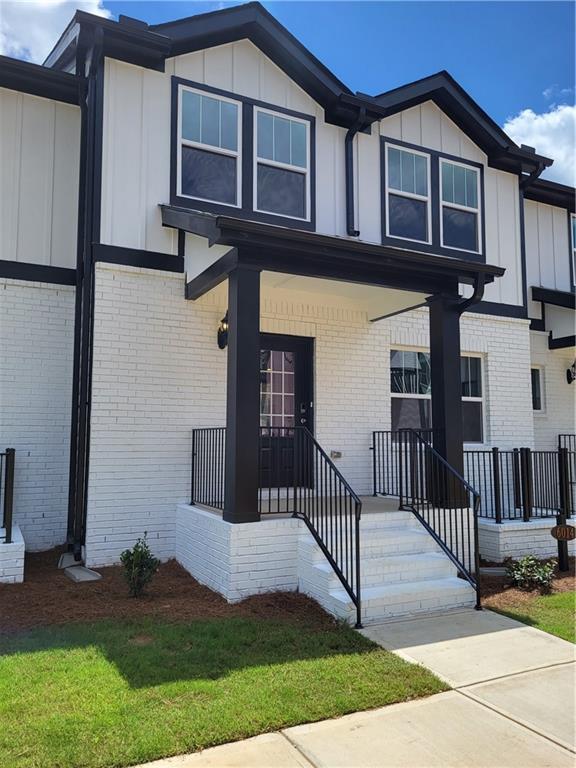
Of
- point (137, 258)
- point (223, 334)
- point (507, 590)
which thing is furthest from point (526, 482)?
point (137, 258)

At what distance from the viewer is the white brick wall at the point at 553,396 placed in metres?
11.3

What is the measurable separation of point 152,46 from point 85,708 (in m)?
Result: 7.36

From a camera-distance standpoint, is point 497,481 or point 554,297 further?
point 554,297

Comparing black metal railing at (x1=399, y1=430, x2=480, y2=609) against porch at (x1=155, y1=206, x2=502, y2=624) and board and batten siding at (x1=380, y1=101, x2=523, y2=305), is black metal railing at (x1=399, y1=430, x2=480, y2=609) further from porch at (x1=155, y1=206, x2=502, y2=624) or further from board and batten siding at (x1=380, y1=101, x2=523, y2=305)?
board and batten siding at (x1=380, y1=101, x2=523, y2=305)

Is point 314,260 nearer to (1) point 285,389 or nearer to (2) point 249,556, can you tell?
(1) point 285,389

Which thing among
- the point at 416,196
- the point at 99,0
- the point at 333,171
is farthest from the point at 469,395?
the point at 99,0

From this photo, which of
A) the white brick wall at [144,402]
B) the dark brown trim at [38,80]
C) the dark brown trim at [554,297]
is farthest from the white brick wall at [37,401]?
the dark brown trim at [554,297]

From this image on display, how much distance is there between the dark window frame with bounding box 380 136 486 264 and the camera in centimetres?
941

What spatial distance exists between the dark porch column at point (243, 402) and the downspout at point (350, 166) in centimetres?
325

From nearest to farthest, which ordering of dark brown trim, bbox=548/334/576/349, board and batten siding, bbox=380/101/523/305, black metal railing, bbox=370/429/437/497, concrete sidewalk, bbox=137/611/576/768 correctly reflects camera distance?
concrete sidewalk, bbox=137/611/576/768, black metal railing, bbox=370/429/437/497, board and batten siding, bbox=380/101/523/305, dark brown trim, bbox=548/334/576/349

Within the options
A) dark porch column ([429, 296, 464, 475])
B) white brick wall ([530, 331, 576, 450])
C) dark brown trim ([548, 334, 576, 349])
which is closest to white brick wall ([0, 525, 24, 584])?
dark porch column ([429, 296, 464, 475])

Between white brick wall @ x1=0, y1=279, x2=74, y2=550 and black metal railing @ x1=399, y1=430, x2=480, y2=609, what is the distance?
4338 mm

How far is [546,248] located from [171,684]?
10.7 meters

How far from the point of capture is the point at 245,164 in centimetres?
827
